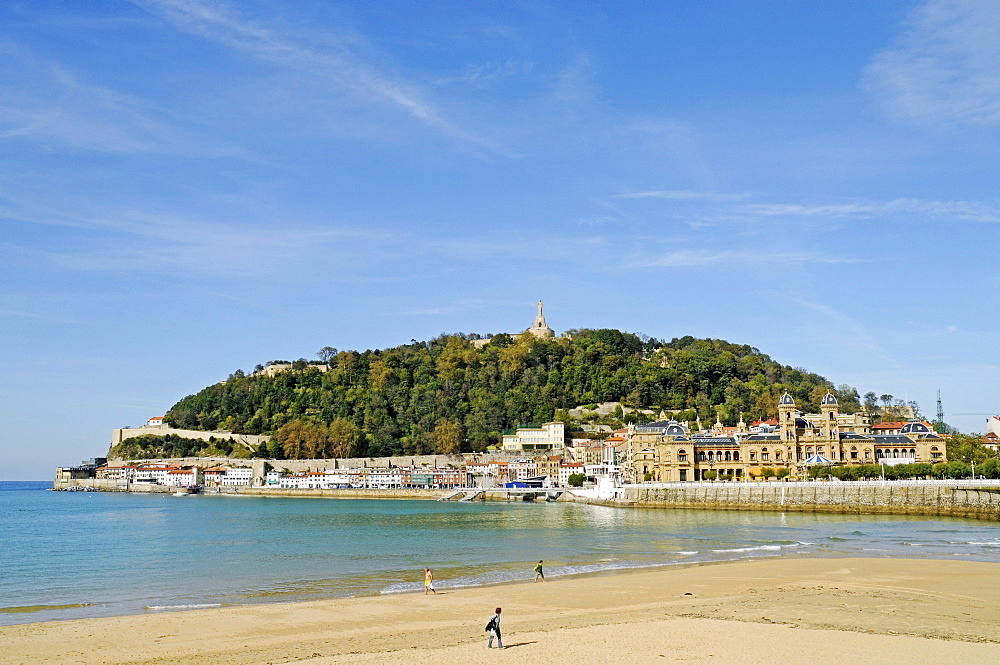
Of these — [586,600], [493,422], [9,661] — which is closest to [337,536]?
[586,600]

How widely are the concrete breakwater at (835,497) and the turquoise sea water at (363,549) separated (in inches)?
108

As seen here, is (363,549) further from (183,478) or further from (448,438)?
(183,478)

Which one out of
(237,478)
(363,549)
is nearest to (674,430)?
(363,549)

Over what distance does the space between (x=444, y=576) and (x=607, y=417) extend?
10787cm

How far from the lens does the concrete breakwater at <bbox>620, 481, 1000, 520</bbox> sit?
55.5m

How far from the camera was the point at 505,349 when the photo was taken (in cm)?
15712

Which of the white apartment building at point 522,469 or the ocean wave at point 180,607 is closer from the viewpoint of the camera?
the ocean wave at point 180,607

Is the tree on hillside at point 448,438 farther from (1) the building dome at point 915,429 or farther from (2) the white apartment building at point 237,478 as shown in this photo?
(1) the building dome at point 915,429

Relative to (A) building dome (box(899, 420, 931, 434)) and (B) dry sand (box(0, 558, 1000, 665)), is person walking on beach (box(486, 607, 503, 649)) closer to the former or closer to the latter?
(B) dry sand (box(0, 558, 1000, 665))

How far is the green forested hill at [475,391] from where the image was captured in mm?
134000

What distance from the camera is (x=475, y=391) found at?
146 meters

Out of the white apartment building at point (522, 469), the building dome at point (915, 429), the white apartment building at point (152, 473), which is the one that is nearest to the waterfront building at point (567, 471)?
the white apartment building at point (522, 469)

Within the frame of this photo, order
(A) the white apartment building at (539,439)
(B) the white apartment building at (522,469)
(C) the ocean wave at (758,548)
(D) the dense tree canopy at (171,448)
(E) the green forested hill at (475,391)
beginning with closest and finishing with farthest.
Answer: (C) the ocean wave at (758,548) → (B) the white apartment building at (522,469) → (A) the white apartment building at (539,439) → (E) the green forested hill at (475,391) → (D) the dense tree canopy at (171,448)

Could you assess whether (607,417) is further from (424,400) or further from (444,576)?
(444,576)
